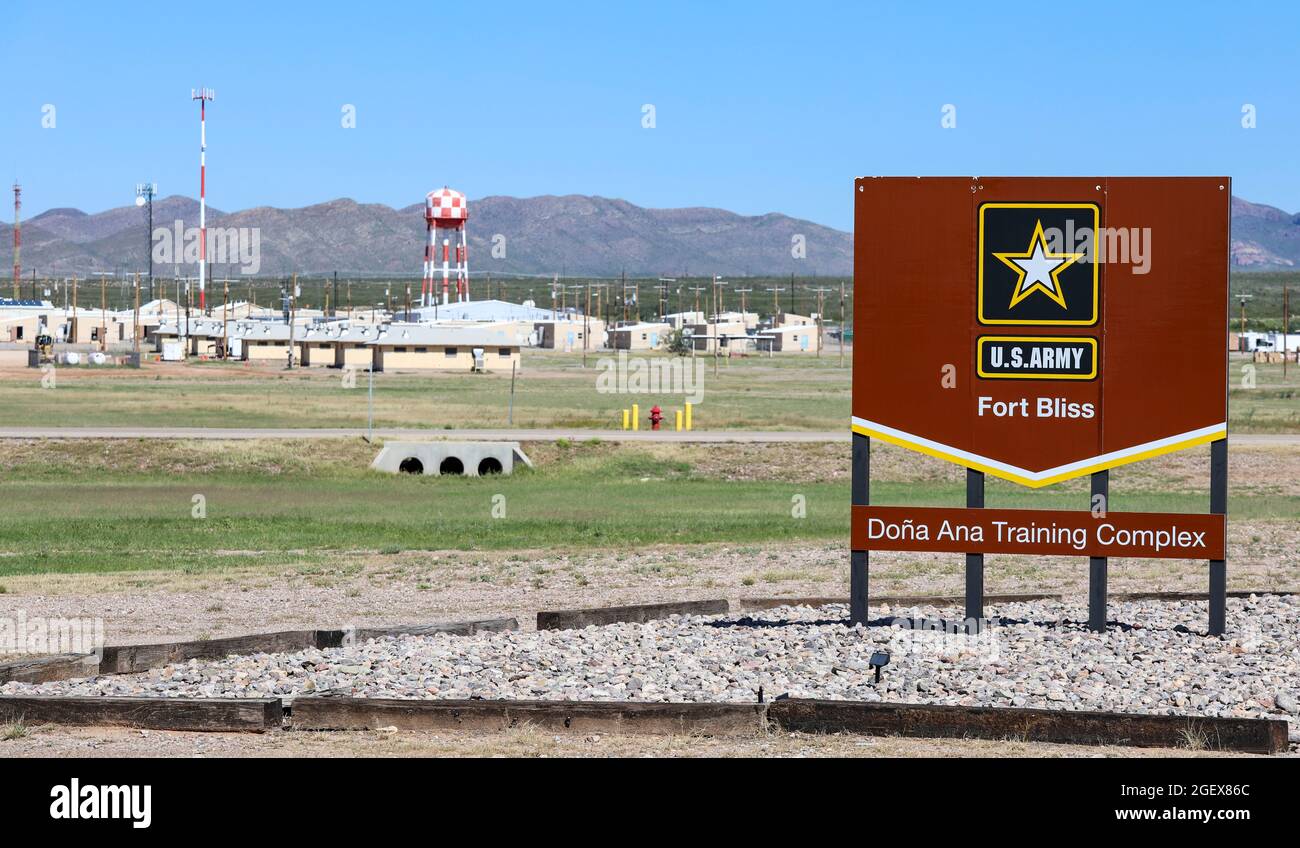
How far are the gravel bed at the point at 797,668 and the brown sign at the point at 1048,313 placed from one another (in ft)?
5.72

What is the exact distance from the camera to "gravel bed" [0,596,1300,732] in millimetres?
11766

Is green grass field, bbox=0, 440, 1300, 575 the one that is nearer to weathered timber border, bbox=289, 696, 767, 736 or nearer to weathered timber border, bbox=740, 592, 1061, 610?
weathered timber border, bbox=740, 592, 1061, 610

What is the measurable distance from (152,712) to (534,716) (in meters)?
2.62

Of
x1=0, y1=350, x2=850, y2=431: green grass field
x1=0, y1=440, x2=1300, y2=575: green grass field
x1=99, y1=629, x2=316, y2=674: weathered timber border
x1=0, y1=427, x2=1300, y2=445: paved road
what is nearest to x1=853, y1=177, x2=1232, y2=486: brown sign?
x1=99, y1=629, x2=316, y2=674: weathered timber border

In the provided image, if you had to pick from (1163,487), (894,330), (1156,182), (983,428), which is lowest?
(1163,487)

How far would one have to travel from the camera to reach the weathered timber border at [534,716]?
10570mm

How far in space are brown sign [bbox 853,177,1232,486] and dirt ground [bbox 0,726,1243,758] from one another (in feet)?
14.5

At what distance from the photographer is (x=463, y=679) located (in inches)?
488

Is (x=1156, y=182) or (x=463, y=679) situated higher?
(x=1156, y=182)

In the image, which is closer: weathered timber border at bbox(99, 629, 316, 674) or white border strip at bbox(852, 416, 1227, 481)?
weathered timber border at bbox(99, 629, 316, 674)

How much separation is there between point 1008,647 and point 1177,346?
3.16 meters

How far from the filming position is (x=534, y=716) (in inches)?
421
